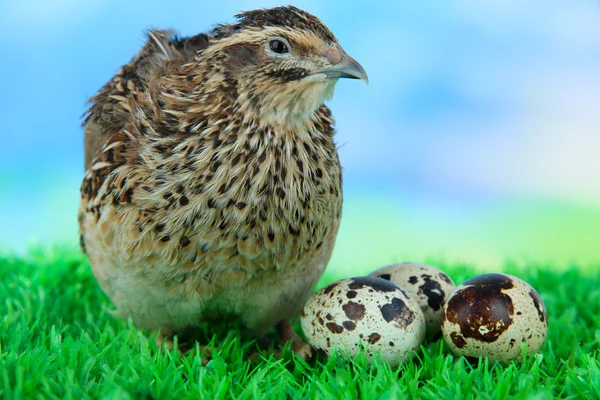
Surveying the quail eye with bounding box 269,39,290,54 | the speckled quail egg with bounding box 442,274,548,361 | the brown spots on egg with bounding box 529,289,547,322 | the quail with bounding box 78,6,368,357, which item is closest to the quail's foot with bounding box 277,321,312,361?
the quail with bounding box 78,6,368,357

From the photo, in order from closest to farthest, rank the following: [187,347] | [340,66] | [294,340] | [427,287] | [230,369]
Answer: [340,66] → [230,369] → [427,287] → [294,340] → [187,347]

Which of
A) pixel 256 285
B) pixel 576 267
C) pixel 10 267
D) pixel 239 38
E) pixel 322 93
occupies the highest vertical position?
pixel 239 38

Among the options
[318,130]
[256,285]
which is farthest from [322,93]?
[256,285]

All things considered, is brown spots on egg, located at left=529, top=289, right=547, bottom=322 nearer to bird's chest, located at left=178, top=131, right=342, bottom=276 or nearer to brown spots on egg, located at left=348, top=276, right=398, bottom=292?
brown spots on egg, located at left=348, top=276, right=398, bottom=292

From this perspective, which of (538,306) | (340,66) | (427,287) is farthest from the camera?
(427,287)

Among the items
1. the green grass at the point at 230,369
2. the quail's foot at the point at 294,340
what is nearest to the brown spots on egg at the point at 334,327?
the green grass at the point at 230,369

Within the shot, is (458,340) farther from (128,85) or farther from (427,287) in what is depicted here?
(128,85)

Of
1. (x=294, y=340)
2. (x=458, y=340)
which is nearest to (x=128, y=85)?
(x=294, y=340)

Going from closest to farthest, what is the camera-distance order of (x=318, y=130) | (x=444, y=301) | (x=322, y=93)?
1. (x=322, y=93)
2. (x=318, y=130)
3. (x=444, y=301)

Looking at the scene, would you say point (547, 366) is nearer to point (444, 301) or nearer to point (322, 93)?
point (444, 301)
